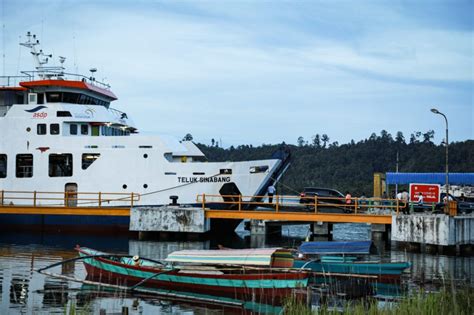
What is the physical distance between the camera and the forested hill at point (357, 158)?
84.2 m

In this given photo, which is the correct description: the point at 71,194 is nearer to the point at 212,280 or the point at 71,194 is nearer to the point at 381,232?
the point at 381,232

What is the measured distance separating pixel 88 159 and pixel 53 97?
3.80 m

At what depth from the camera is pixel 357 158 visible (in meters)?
96.6

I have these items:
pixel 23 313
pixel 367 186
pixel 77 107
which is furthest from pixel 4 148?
pixel 367 186

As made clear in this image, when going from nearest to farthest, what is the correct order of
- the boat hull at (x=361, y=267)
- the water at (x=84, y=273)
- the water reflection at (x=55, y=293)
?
the water at (x=84, y=273), the water reflection at (x=55, y=293), the boat hull at (x=361, y=267)

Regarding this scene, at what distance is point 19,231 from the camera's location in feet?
97.5

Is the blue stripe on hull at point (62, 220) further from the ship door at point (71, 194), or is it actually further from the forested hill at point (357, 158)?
the forested hill at point (357, 158)

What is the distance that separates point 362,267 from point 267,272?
336 centimetres

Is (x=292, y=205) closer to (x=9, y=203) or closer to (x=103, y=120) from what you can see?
(x=103, y=120)

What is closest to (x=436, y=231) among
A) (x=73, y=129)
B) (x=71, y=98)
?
(x=73, y=129)

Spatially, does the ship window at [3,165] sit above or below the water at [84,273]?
above

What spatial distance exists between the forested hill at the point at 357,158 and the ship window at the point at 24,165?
51.2m

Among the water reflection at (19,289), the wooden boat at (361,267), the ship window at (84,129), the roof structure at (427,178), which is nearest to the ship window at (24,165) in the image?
the ship window at (84,129)

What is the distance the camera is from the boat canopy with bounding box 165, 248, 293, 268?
1636 centimetres
